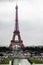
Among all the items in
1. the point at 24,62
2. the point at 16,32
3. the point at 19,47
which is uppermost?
the point at 16,32

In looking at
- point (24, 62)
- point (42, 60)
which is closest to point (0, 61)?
point (24, 62)

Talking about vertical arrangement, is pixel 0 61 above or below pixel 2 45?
below

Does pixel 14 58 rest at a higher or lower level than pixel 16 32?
lower

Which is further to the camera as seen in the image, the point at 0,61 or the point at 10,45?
the point at 10,45

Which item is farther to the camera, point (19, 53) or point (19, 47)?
point (19, 47)

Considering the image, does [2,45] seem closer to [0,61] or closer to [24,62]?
[0,61]

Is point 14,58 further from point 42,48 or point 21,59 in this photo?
point 42,48

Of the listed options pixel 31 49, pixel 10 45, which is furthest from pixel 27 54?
pixel 10 45

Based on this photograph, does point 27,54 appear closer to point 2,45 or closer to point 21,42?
point 21,42
